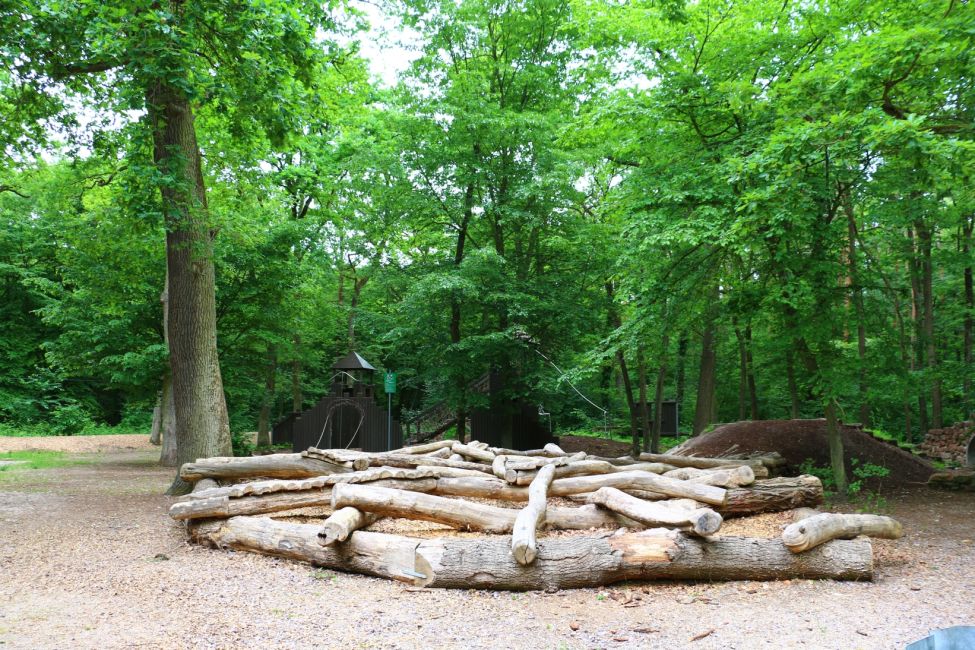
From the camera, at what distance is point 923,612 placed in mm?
4551

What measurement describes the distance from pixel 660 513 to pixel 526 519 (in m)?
1.16

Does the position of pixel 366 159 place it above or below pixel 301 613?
above

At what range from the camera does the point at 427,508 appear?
6238 mm

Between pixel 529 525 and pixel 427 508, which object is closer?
pixel 529 525

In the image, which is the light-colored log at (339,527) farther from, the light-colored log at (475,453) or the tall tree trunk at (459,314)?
the tall tree trunk at (459,314)

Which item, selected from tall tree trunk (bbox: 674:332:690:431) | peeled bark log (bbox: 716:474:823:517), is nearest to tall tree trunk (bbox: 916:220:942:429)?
peeled bark log (bbox: 716:474:823:517)

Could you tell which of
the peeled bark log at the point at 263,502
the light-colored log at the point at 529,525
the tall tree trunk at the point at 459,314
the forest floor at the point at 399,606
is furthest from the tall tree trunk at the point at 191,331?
the tall tree trunk at the point at 459,314

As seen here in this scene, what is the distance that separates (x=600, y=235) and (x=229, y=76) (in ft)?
26.3

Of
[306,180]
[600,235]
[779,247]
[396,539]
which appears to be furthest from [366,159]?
[396,539]

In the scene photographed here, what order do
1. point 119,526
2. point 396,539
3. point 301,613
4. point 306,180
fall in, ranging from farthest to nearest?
point 306,180
point 119,526
point 396,539
point 301,613

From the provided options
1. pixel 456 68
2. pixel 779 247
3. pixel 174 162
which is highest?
pixel 456 68

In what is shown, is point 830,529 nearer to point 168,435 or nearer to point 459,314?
point 459,314

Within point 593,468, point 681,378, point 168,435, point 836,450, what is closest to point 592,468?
point 593,468

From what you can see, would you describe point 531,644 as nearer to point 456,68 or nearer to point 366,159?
point 366,159
